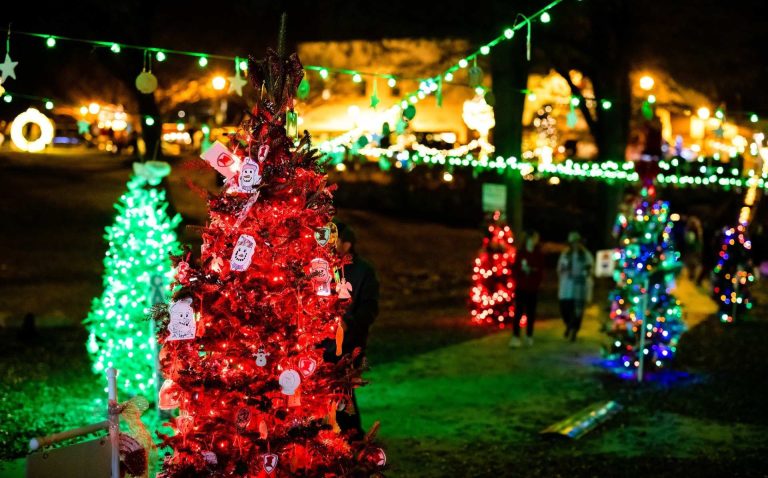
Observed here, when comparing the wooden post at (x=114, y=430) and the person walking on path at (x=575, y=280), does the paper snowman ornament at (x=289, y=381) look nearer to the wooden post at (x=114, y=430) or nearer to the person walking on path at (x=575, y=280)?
the wooden post at (x=114, y=430)

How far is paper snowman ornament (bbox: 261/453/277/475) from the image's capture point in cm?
523

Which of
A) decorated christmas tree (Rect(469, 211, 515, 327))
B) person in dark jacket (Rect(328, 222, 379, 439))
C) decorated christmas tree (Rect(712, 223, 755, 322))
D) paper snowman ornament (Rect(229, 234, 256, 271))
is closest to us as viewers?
paper snowman ornament (Rect(229, 234, 256, 271))

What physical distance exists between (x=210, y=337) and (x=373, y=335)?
33.6 feet

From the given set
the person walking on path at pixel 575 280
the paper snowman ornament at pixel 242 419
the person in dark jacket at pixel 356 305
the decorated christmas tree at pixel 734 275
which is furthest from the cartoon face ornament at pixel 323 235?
the decorated christmas tree at pixel 734 275

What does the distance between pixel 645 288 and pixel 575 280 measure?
2.22 meters

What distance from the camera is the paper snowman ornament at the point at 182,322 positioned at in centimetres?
526

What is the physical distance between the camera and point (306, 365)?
212 inches

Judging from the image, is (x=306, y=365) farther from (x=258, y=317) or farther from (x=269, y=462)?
(x=269, y=462)

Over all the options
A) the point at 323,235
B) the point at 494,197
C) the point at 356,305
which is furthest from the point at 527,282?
the point at 323,235

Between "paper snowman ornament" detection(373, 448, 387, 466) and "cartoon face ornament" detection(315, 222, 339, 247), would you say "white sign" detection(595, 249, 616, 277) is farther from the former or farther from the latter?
"cartoon face ornament" detection(315, 222, 339, 247)

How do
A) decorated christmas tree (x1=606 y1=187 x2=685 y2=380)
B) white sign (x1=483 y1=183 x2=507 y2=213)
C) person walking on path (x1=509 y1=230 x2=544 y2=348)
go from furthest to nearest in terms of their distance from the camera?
white sign (x1=483 y1=183 x2=507 y2=213)
person walking on path (x1=509 y1=230 x2=544 y2=348)
decorated christmas tree (x1=606 y1=187 x2=685 y2=380)

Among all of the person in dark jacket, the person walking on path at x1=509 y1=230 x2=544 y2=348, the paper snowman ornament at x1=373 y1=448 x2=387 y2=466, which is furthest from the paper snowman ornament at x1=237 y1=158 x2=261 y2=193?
the person walking on path at x1=509 y1=230 x2=544 y2=348

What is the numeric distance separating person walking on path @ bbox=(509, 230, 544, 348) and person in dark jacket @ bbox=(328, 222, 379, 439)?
276 inches

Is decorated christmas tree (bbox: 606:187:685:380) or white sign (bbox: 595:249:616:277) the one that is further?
white sign (bbox: 595:249:616:277)
